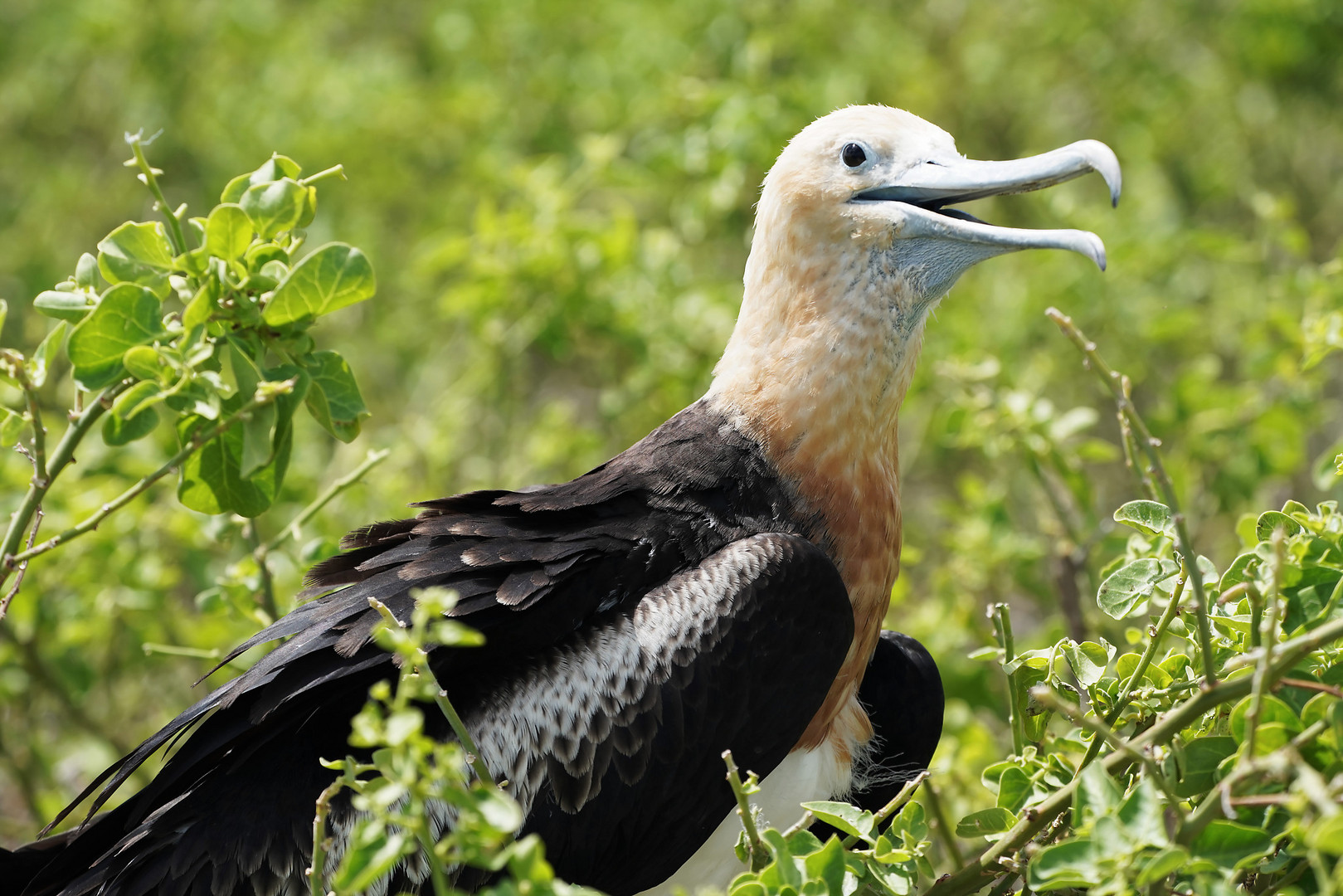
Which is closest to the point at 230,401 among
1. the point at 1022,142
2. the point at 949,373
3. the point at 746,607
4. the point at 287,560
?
the point at 746,607

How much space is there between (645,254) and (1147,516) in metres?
3.27

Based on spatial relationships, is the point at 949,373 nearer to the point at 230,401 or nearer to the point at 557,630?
the point at 557,630

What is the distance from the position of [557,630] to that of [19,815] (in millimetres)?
4436

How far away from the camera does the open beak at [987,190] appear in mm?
2674

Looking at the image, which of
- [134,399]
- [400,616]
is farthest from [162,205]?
[400,616]

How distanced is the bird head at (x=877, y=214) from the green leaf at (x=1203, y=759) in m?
1.31

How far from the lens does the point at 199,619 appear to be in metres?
4.85

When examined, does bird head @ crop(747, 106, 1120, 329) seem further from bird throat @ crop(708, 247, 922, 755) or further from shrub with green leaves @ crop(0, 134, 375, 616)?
shrub with green leaves @ crop(0, 134, 375, 616)

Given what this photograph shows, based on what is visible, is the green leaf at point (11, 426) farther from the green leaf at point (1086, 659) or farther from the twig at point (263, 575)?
the green leaf at point (1086, 659)

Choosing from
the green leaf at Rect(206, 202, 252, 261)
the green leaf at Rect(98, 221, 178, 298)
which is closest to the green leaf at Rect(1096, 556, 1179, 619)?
the green leaf at Rect(206, 202, 252, 261)

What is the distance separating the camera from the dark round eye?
3.03 m

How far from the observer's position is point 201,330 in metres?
2.07

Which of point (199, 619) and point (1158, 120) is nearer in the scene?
point (199, 619)

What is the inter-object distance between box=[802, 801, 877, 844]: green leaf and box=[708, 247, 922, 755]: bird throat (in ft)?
3.36
